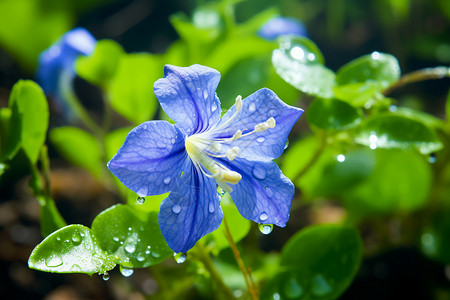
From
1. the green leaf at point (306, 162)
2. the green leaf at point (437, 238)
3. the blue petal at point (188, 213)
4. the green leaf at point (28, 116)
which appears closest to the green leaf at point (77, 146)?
the green leaf at point (28, 116)

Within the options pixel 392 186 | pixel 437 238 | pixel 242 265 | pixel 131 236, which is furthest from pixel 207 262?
pixel 437 238

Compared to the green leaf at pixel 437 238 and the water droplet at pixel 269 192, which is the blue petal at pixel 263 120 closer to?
the water droplet at pixel 269 192

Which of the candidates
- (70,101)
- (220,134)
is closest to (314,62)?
(220,134)

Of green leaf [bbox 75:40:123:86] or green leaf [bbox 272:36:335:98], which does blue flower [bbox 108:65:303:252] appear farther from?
green leaf [bbox 75:40:123:86]

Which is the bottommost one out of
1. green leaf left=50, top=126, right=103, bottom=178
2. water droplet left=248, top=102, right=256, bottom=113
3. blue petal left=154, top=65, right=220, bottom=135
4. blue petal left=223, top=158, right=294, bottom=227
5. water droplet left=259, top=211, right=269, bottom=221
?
green leaf left=50, top=126, right=103, bottom=178

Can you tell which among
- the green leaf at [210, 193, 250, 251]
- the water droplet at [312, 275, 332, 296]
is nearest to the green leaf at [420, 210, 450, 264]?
the water droplet at [312, 275, 332, 296]

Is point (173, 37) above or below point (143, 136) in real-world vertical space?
below

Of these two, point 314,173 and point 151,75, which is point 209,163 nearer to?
point 314,173
